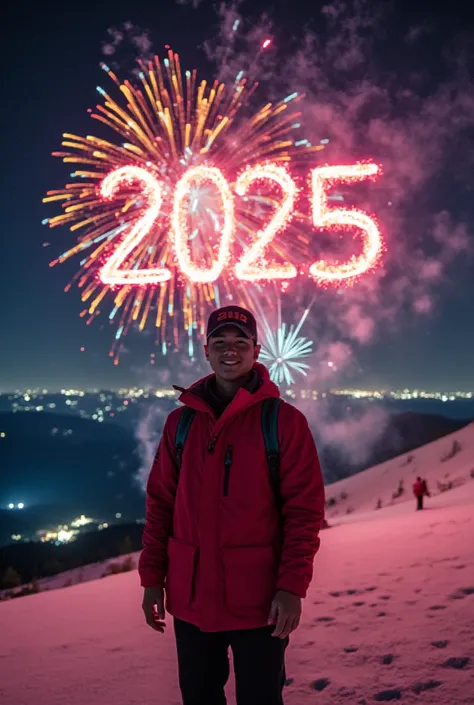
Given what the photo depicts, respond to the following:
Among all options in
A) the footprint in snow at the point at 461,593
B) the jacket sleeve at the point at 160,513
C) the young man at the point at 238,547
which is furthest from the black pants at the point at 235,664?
the footprint in snow at the point at 461,593

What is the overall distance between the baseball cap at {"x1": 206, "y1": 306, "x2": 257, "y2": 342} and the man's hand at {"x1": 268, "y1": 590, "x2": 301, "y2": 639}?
1.17 meters

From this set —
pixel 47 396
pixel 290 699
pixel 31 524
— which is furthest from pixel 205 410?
pixel 47 396

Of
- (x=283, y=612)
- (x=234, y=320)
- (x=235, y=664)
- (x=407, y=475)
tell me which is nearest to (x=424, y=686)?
(x=235, y=664)

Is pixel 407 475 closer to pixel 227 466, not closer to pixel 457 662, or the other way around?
pixel 457 662

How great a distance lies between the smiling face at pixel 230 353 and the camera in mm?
2459

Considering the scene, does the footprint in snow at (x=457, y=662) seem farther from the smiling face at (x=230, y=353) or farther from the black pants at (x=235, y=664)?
the smiling face at (x=230, y=353)

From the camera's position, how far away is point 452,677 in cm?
329

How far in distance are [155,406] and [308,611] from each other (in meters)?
136

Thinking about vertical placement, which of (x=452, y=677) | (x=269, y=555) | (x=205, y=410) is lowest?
(x=452, y=677)

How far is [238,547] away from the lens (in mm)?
2156

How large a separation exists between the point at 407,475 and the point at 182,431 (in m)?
18.7

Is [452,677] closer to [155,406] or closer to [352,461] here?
[352,461]

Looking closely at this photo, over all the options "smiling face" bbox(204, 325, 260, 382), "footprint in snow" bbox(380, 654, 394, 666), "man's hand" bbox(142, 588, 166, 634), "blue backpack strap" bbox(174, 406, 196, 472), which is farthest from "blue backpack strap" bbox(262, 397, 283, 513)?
"footprint in snow" bbox(380, 654, 394, 666)

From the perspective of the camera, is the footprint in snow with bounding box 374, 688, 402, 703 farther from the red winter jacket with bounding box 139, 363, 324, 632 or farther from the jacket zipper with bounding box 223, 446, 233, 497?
the jacket zipper with bounding box 223, 446, 233, 497
